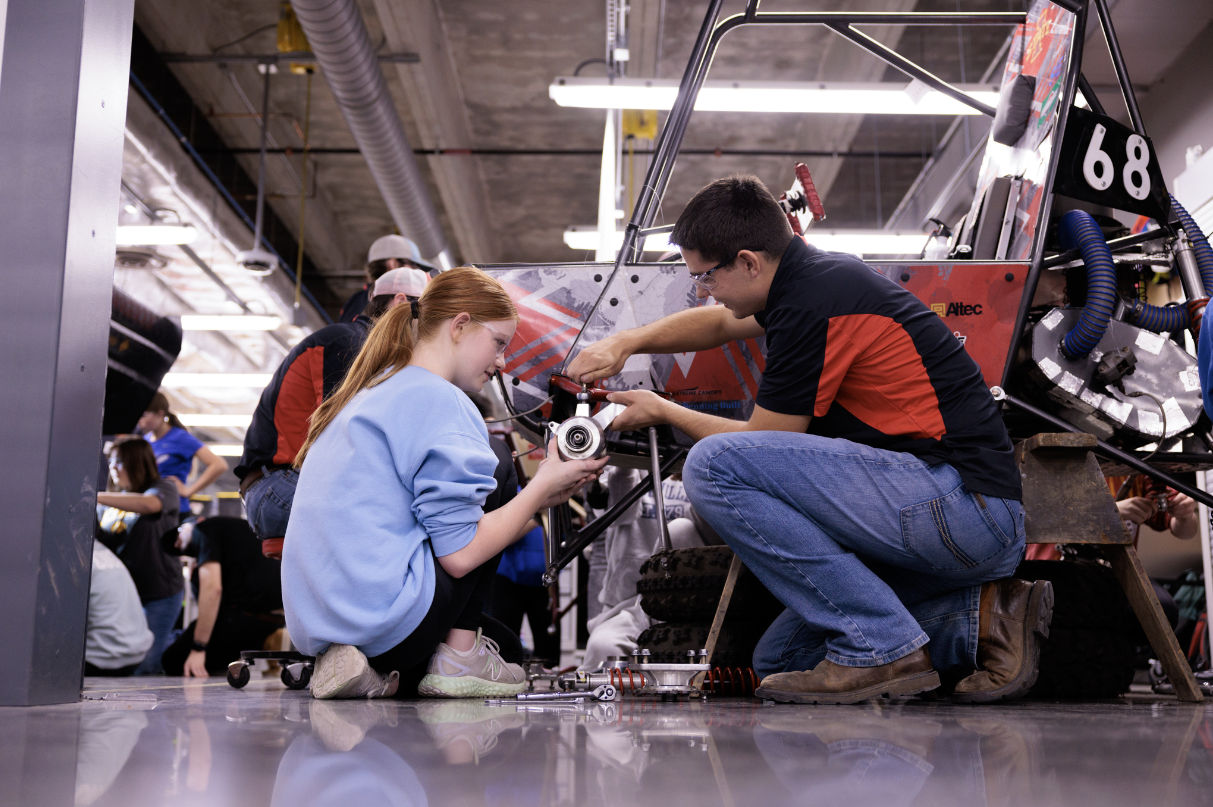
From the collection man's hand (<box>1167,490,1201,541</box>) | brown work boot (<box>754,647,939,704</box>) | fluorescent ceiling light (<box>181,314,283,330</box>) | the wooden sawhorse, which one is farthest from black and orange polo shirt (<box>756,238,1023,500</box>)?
fluorescent ceiling light (<box>181,314,283,330</box>)

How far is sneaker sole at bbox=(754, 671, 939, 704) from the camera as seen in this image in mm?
1773

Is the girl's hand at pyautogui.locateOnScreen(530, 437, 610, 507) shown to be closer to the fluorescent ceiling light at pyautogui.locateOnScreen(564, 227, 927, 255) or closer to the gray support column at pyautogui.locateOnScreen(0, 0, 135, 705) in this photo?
the gray support column at pyautogui.locateOnScreen(0, 0, 135, 705)

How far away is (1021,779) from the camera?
3.10 feet

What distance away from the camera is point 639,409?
2.14 m

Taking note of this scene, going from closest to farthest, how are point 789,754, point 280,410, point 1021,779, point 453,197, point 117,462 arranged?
point 1021,779
point 789,754
point 280,410
point 117,462
point 453,197

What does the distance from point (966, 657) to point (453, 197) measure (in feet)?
27.3

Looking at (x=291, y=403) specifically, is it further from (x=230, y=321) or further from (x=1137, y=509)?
(x=230, y=321)

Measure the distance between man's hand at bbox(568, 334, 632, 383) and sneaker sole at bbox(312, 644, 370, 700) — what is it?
784 millimetres

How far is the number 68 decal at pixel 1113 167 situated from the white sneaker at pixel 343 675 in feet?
7.07

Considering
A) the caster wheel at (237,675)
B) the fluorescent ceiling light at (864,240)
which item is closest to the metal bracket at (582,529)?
the caster wheel at (237,675)

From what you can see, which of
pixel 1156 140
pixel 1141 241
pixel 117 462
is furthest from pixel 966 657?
pixel 1156 140

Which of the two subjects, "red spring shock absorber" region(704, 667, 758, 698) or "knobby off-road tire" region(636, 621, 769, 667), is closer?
"red spring shock absorber" region(704, 667, 758, 698)

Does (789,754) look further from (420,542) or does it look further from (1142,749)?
(420,542)

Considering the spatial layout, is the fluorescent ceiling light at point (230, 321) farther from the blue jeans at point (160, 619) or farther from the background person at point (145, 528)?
the blue jeans at point (160, 619)
